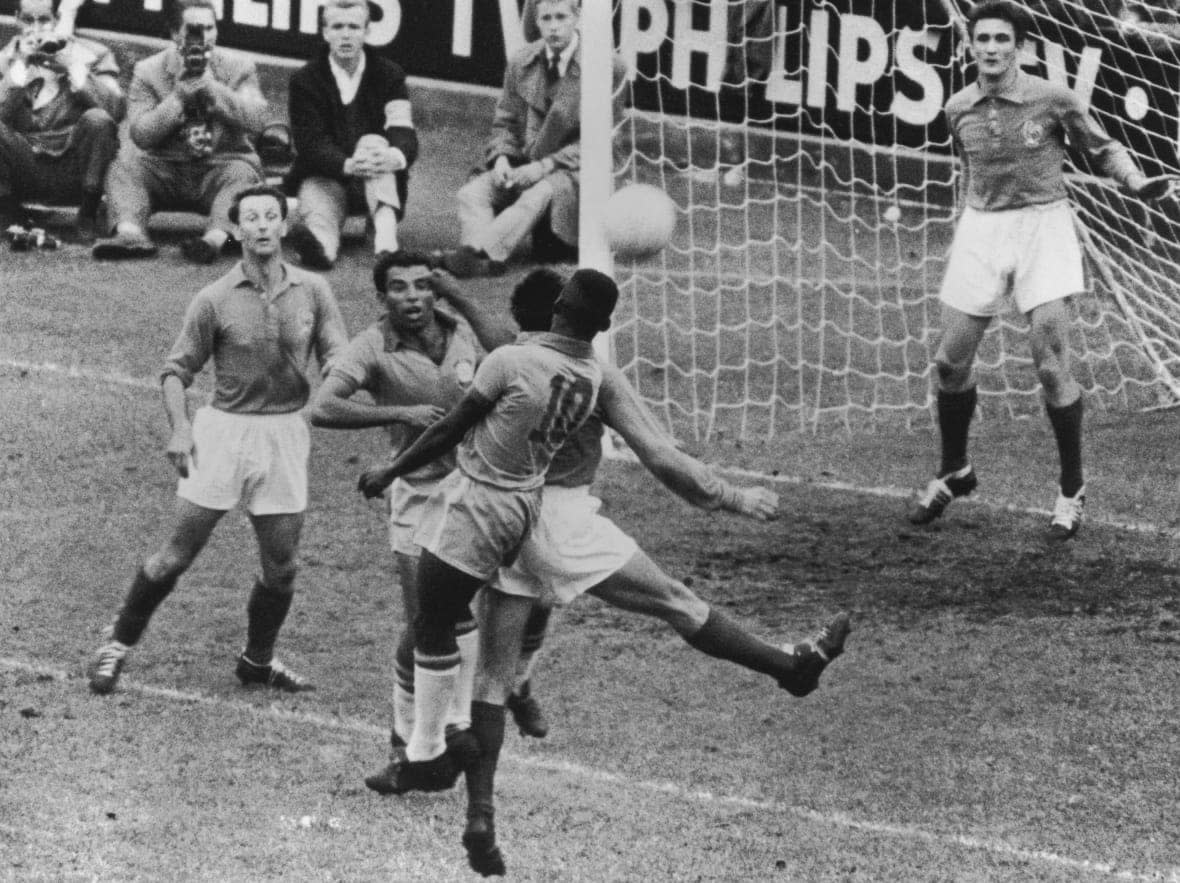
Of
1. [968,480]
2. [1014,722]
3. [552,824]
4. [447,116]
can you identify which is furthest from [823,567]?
[447,116]

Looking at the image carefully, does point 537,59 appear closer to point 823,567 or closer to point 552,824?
point 823,567

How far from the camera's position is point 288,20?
54.6 feet

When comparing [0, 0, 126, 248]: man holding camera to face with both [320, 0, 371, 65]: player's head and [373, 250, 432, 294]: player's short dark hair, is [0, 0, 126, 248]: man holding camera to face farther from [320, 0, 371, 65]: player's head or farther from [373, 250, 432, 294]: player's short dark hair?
[373, 250, 432, 294]: player's short dark hair

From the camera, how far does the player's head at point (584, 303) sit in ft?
23.5

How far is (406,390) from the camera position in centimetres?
816

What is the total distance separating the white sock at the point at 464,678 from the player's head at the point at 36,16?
8.37 metres

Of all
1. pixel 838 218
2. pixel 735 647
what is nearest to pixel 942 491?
pixel 735 647

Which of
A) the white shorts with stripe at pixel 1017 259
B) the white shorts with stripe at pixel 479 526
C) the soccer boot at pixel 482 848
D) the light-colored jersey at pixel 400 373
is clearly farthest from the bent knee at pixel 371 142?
the soccer boot at pixel 482 848

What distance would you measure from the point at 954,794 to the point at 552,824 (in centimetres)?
149

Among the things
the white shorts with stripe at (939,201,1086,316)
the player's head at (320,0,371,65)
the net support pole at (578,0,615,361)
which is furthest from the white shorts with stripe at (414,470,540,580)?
the player's head at (320,0,371,65)

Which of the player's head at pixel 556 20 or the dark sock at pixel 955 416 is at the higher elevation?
the player's head at pixel 556 20

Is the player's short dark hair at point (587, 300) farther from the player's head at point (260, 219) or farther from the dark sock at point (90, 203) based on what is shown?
the dark sock at point (90, 203)

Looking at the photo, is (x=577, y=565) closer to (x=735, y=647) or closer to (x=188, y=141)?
(x=735, y=647)

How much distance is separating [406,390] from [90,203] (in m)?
7.31
